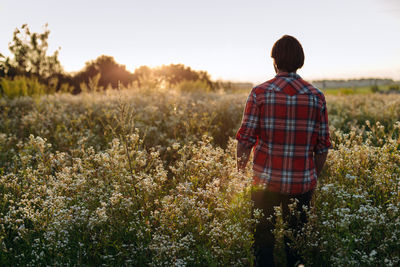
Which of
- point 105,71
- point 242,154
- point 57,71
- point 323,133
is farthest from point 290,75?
point 105,71

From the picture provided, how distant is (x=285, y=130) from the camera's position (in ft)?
9.05

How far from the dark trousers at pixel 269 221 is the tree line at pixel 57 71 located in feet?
6.71

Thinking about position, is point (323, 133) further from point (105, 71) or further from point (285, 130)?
point (105, 71)

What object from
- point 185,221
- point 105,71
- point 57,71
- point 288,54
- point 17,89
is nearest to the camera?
point 288,54

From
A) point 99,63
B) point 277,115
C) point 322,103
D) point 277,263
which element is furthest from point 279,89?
point 99,63

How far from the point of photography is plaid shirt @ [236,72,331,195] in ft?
8.95

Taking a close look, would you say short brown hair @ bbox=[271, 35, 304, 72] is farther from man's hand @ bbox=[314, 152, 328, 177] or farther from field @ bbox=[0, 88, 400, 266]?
field @ bbox=[0, 88, 400, 266]

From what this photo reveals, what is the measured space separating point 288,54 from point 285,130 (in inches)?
26.0

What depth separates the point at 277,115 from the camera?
2.75 meters

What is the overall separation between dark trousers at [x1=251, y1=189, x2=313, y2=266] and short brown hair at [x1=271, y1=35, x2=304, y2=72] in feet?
3.76

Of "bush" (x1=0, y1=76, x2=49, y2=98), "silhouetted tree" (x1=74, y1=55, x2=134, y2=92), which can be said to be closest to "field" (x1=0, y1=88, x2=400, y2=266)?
"bush" (x1=0, y1=76, x2=49, y2=98)

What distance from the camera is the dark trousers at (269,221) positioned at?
2.98 meters

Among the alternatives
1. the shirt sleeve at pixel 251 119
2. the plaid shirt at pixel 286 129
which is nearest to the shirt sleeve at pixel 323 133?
the plaid shirt at pixel 286 129

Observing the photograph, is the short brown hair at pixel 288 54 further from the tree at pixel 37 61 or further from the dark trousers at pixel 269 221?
the tree at pixel 37 61
